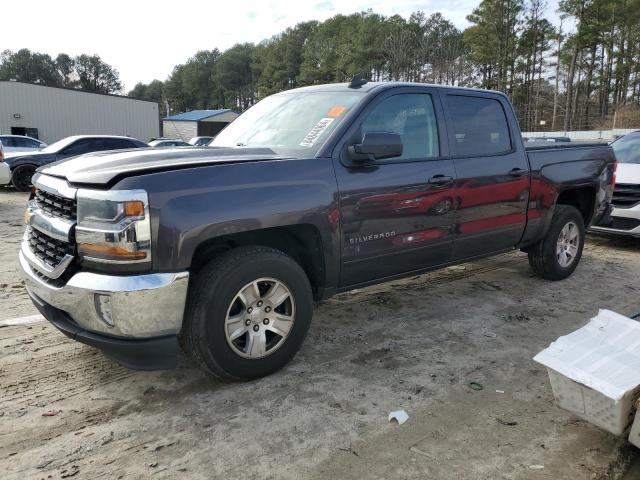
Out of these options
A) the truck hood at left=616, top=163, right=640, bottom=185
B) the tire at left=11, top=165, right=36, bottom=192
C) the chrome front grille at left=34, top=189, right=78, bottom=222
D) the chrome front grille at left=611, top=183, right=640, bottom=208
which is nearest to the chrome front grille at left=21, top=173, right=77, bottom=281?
the chrome front grille at left=34, top=189, right=78, bottom=222

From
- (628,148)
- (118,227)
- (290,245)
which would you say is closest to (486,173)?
(290,245)

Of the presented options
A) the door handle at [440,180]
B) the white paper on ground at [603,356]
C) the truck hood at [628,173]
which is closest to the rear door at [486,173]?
the door handle at [440,180]

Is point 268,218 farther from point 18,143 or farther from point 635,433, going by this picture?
point 18,143

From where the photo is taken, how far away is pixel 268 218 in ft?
9.67

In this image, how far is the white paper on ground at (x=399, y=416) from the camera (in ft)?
9.06

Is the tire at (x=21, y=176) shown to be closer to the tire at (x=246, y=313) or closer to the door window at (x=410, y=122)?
the door window at (x=410, y=122)

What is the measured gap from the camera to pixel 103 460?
241cm

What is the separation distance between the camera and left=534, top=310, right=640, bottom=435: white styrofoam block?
2340 mm

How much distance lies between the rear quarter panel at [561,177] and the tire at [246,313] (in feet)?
9.26

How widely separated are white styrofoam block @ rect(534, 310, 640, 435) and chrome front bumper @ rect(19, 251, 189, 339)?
6.25 feet

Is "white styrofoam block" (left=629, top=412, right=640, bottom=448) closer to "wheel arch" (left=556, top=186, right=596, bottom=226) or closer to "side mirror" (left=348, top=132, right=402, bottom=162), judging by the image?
"side mirror" (left=348, top=132, right=402, bottom=162)

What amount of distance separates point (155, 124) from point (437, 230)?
38.1 m

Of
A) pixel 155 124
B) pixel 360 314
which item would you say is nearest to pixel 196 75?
pixel 155 124

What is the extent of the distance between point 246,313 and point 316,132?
1.37 meters
